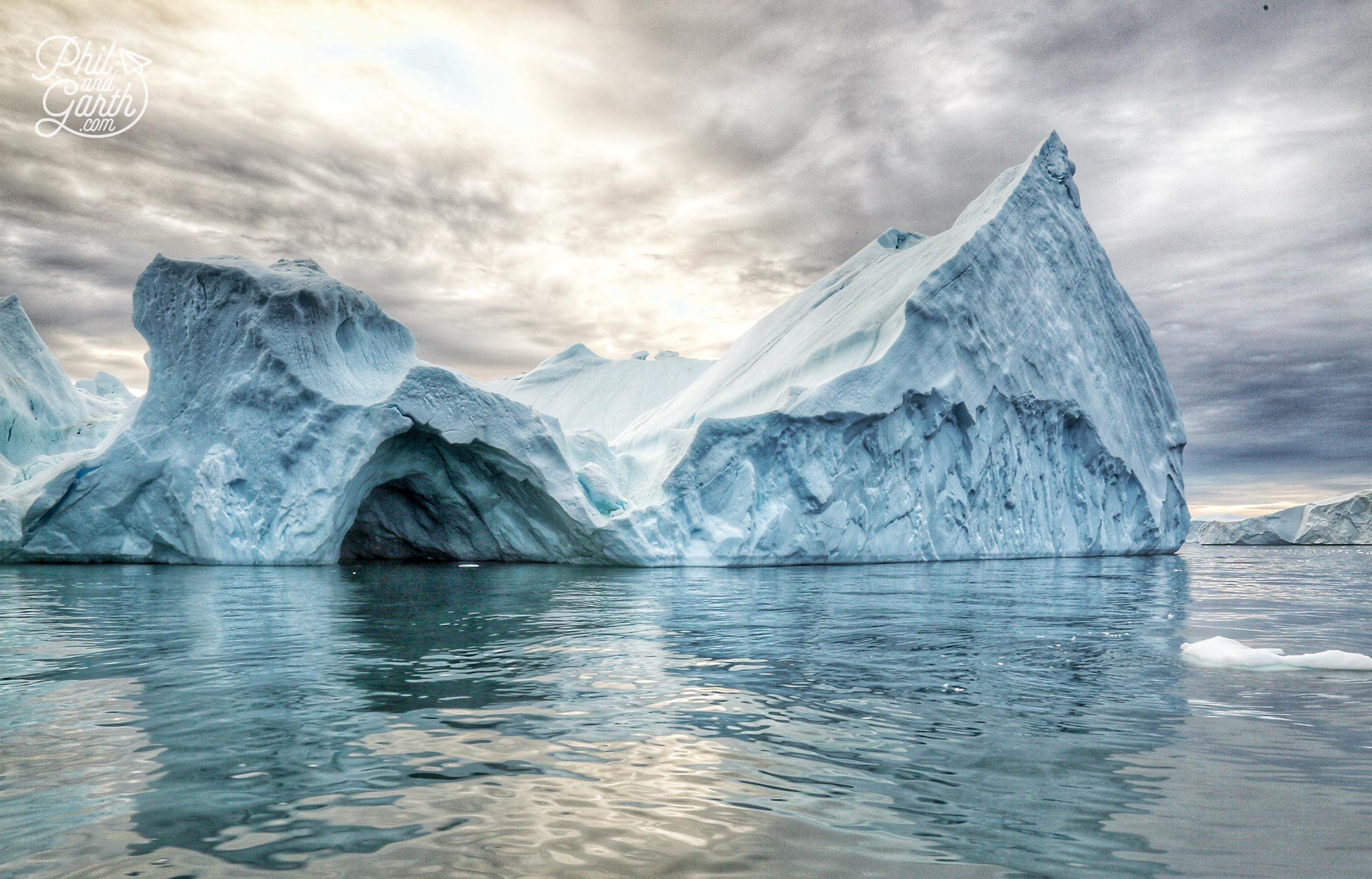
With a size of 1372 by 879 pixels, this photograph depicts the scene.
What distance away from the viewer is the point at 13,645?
574 cm

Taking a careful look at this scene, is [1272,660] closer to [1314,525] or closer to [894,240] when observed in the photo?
[894,240]

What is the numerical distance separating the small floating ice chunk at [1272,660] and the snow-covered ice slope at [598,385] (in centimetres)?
3348

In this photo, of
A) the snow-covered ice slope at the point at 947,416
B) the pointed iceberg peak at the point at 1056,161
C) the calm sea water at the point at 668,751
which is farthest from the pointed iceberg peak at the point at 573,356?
the calm sea water at the point at 668,751

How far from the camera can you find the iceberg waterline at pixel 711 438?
15258mm

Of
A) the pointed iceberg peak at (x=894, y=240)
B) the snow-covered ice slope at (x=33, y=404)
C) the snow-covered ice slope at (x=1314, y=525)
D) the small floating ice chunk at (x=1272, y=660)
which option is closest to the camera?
the small floating ice chunk at (x=1272, y=660)

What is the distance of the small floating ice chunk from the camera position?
5238mm

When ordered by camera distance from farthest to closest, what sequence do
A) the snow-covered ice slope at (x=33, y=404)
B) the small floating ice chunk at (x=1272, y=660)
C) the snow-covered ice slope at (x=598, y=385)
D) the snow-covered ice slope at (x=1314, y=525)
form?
the snow-covered ice slope at (x=1314, y=525) < the snow-covered ice slope at (x=598, y=385) < the snow-covered ice slope at (x=33, y=404) < the small floating ice chunk at (x=1272, y=660)

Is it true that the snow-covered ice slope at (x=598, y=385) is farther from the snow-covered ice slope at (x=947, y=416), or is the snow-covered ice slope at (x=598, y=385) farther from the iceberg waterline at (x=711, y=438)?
the iceberg waterline at (x=711, y=438)

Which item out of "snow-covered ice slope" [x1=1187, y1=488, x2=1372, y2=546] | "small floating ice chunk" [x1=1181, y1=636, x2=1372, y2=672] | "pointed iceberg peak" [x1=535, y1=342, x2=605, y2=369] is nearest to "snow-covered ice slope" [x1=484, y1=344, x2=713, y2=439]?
"pointed iceberg peak" [x1=535, y1=342, x2=605, y2=369]

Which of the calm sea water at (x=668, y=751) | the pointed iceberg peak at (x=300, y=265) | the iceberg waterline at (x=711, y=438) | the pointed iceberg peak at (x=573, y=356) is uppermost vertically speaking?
the pointed iceberg peak at (x=573, y=356)

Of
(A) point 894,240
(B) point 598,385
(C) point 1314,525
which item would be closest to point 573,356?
(B) point 598,385

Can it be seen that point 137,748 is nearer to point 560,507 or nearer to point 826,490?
point 560,507

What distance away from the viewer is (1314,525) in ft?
172

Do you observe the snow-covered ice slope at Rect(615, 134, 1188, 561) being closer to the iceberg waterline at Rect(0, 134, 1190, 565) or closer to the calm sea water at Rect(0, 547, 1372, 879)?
the iceberg waterline at Rect(0, 134, 1190, 565)
